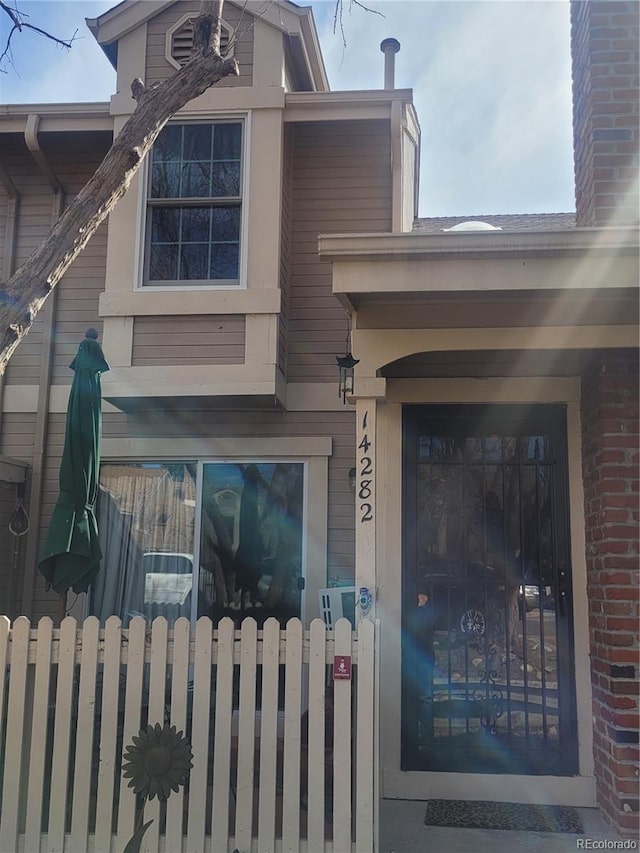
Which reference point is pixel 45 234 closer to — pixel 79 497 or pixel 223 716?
pixel 79 497

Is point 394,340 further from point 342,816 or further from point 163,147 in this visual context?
point 163,147

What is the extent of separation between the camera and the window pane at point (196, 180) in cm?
609

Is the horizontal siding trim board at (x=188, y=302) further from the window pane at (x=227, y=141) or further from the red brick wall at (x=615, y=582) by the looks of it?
the red brick wall at (x=615, y=582)

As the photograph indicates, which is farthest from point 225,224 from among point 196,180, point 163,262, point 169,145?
point 169,145

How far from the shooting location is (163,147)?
6148mm

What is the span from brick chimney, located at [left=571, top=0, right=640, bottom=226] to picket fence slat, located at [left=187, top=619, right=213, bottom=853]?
312 cm

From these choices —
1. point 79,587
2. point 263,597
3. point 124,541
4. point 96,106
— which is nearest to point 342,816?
point 79,587

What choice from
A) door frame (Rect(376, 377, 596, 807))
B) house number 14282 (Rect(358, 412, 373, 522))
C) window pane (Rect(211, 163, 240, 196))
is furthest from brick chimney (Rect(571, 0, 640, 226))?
window pane (Rect(211, 163, 240, 196))

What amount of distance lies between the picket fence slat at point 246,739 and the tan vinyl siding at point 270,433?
7.43 ft

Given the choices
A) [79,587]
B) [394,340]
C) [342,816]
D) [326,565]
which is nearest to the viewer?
[342,816]

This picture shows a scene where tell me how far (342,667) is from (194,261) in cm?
378

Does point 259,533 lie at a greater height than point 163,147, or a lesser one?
lesser

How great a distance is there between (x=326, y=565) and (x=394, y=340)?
2387mm

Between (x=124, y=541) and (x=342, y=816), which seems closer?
(x=342, y=816)
